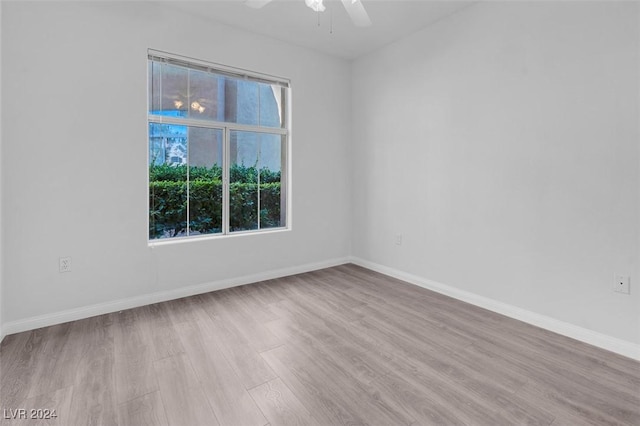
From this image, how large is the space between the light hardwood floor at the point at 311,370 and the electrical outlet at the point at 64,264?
46cm

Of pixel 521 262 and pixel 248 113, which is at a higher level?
pixel 248 113

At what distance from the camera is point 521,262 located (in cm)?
272

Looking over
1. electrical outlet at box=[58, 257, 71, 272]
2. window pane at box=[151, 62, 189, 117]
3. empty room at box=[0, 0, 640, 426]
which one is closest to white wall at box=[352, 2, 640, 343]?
empty room at box=[0, 0, 640, 426]

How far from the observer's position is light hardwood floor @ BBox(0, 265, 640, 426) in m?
1.61

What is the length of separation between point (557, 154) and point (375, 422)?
2395 millimetres

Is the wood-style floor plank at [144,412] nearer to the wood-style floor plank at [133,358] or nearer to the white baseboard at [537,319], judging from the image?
the wood-style floor plank at [133,358]

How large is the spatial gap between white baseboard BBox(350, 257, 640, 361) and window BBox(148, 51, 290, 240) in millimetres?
1906

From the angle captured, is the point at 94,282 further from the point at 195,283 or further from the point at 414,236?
the point at 414,236

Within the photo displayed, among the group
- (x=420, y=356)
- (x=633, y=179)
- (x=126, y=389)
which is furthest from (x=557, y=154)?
(x=126, y=389)

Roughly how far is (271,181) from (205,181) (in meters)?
0.83

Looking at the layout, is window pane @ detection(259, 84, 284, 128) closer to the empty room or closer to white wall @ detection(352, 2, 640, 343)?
the empty room

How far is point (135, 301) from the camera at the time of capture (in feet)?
9.67

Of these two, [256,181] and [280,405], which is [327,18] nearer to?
[256,181]

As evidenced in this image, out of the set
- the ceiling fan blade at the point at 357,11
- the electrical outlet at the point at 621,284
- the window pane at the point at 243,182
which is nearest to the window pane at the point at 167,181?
the window pane at the point at 243,182
